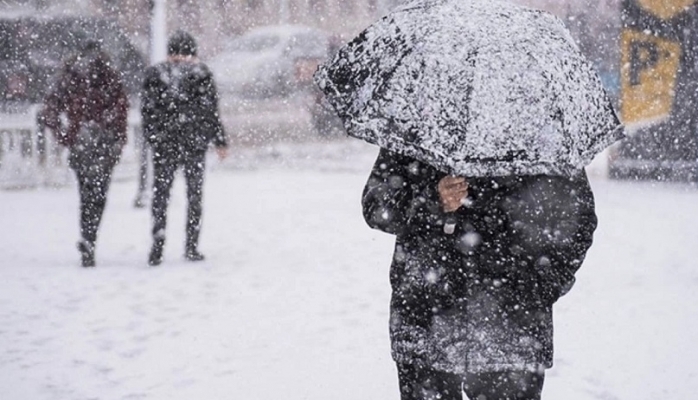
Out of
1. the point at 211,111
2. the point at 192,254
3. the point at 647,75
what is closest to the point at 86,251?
the point at 192,254

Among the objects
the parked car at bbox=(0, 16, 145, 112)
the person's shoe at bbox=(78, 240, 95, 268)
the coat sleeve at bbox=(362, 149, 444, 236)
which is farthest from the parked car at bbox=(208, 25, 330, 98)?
the coat sleeve at bbox=(362, 149, 444, 236)

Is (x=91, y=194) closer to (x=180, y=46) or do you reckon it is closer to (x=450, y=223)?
(x=180, y=46)

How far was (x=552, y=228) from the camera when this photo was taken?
2748mm

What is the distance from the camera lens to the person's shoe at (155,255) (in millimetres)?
7684

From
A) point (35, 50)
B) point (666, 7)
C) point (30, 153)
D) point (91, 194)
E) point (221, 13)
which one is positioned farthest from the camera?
point (221, 13)

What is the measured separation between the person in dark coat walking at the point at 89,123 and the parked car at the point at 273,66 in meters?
12.4

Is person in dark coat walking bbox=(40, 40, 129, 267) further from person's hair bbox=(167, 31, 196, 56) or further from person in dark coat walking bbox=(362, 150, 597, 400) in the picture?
person in dark coat walking bbox=(362, 150, 597, 400)

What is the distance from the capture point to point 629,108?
1183 centimetres

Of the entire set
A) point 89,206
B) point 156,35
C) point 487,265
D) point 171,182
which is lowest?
point 89,206

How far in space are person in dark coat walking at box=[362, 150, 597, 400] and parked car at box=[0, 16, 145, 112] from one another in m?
14.9

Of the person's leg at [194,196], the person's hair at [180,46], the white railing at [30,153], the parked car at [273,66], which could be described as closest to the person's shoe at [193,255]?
the person's leg at [194,196]

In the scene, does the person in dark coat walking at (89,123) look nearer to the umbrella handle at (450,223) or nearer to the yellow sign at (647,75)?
the umbrella handle at (450,223)

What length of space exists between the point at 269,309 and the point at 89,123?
7.81ft

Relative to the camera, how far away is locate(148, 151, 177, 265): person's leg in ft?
24.7
